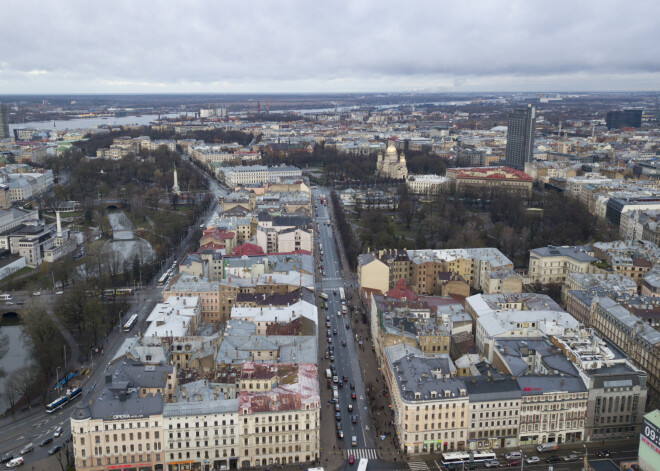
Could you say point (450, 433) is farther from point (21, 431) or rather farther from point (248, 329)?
point (21, 431)

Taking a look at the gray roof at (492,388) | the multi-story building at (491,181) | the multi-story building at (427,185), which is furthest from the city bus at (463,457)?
the multi-story building at (427,185)

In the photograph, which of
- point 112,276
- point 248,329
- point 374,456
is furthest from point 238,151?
point 374,456

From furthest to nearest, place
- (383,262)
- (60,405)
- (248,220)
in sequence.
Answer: (248,220) < (383,262) < (60,405)

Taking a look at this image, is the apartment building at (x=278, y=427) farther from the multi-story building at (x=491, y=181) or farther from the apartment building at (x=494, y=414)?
the multi-story building at (x=491, y=181)

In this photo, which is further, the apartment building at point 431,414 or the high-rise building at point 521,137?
the high-rise building at point 521,137

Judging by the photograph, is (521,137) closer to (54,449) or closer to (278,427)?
(278,427)

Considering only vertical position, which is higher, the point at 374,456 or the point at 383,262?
the point at 383,262

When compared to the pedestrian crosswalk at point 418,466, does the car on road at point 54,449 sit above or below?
above

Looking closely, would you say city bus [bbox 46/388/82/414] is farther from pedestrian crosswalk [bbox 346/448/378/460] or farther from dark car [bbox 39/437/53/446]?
pedestrian crosswalk [bbox 346/448/378/460]

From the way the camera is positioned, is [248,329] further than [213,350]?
Yes
